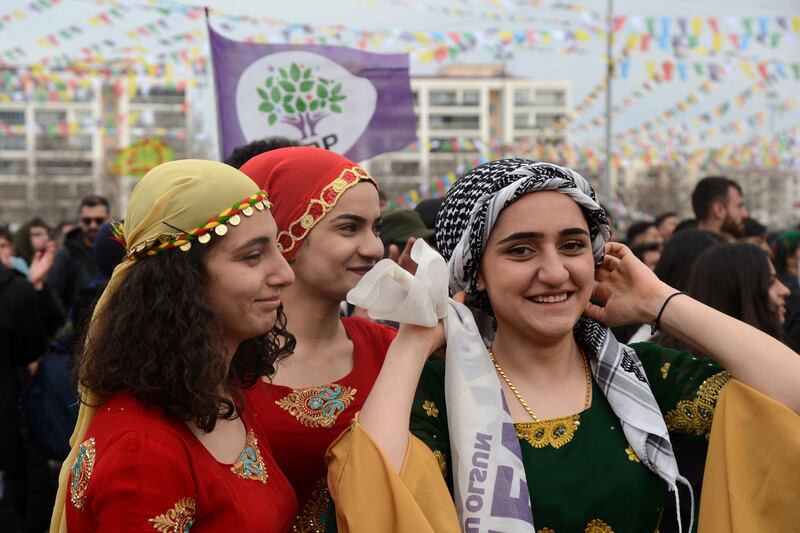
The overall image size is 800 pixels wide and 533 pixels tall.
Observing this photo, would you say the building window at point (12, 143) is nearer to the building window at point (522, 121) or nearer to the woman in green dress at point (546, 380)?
the building window at point (522, 121)

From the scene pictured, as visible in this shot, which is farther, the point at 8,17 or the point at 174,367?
the point at 8,17

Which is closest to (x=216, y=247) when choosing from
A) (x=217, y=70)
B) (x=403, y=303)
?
(x=403, y=303)

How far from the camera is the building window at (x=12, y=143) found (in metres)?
101

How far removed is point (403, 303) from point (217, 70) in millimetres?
3968

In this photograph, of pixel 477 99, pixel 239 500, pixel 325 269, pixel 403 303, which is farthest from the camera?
pixel 477 99

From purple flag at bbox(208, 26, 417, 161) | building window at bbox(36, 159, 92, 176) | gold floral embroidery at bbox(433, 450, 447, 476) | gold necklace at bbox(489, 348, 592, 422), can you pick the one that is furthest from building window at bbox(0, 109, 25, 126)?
gold floral embroidery at bbox(433, 450, 447, 476)

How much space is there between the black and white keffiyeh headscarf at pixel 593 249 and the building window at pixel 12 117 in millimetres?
103807

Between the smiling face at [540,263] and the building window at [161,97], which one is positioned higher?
the smiling face at [540,263]

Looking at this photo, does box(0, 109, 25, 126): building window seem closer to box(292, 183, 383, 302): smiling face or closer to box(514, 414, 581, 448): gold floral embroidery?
box(292, 183, 383, 302): smiling face

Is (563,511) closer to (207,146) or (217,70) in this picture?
(217,70)

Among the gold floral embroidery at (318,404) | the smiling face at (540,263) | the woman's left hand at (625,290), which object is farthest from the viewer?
the gold floral embroidery at (318,404)

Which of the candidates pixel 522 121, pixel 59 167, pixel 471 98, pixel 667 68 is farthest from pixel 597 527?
pixel 522 121

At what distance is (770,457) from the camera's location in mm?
2266

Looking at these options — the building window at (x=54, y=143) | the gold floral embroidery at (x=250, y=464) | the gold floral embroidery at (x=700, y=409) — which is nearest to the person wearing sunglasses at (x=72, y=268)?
the gold floral embroidery at (x=250, y=464)
